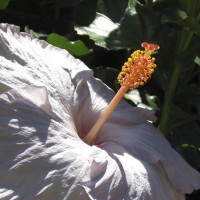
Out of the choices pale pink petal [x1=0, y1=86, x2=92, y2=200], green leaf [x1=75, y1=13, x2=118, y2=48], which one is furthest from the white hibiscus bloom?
green leaf [x1=75, y1=13, x2=118, y2=48]

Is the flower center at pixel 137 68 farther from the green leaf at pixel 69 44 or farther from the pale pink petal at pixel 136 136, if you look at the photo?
the green leaf at pixel 69 44

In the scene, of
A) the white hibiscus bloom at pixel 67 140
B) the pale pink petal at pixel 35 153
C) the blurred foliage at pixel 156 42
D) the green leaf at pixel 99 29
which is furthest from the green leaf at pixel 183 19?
the pale pink petal at pixel 35 153

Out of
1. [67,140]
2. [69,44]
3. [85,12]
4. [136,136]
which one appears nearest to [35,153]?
[67,140]

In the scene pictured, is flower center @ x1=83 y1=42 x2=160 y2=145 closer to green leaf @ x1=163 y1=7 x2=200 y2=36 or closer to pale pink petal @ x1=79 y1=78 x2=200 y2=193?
pale pink petal @ x1=79 y1=78 x2=200 y2=193

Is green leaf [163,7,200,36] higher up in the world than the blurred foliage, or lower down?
higher up

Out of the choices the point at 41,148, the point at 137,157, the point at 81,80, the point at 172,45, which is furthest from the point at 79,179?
the point at 172,45

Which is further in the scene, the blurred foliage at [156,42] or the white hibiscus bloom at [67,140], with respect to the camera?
the blurred foliage at [156,42]

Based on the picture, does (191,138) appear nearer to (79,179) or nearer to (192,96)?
(192,96)
